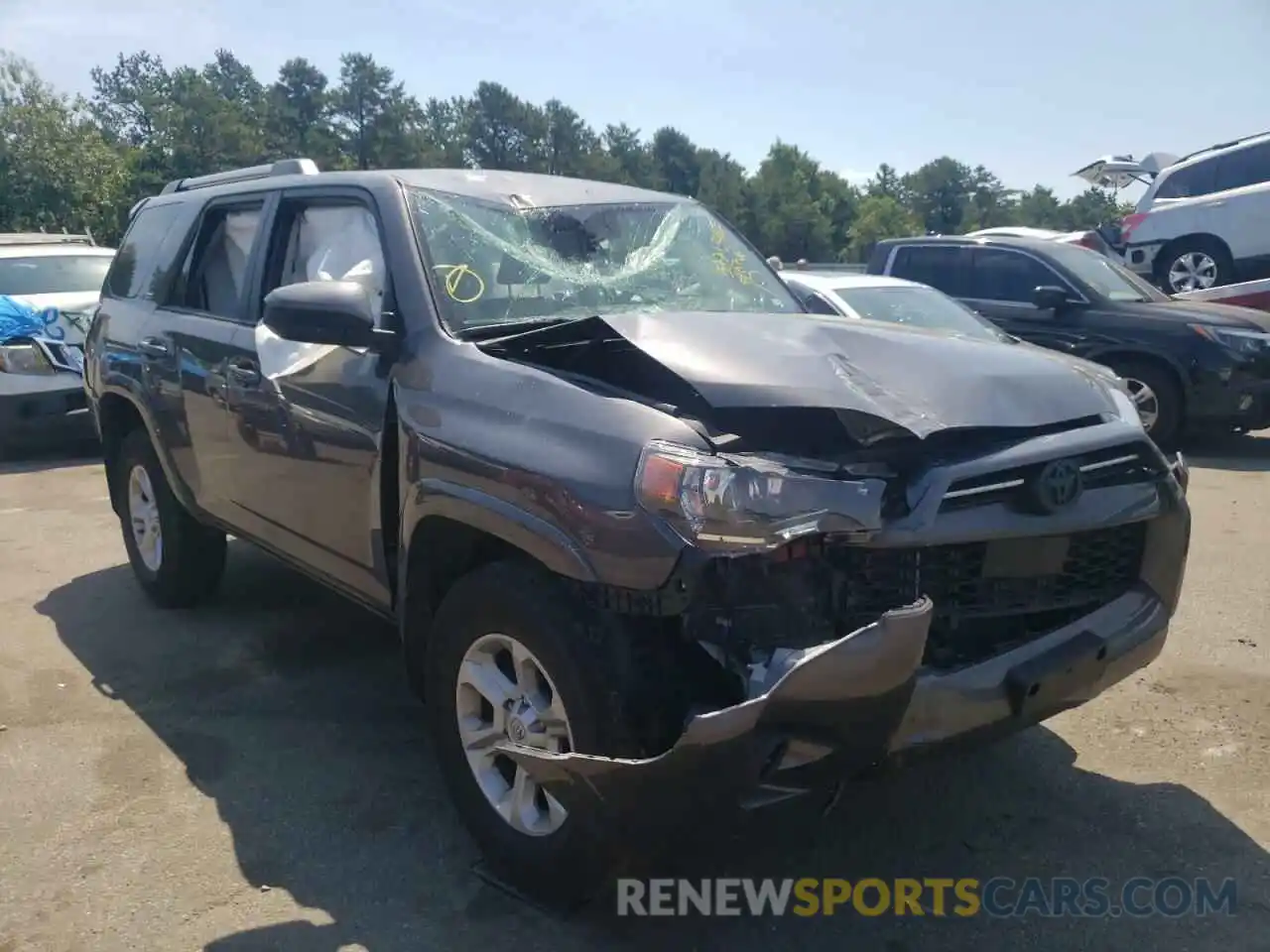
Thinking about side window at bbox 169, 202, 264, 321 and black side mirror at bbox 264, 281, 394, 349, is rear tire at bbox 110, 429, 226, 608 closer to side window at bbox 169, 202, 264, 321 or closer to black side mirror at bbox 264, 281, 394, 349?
side window at bbox 169, 202, 264, 321

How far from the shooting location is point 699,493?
7.82 ft

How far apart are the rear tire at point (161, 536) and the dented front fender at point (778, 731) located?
335 centimetres

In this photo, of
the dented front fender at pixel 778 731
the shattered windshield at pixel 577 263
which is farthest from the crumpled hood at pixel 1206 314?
the dented front fender at pixel 778 731

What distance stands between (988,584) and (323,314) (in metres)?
1.96

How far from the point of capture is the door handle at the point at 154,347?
15.7ft

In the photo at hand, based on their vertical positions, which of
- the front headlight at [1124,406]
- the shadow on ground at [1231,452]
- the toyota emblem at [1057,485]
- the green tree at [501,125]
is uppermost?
the green tree at [501,125]

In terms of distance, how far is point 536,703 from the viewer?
8.92 ft

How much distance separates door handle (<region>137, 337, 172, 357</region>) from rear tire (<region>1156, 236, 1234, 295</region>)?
11.9 m

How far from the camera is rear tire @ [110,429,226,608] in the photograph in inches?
203

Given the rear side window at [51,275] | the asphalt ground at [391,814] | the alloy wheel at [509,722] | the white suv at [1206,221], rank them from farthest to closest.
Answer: the white suv at [1206,221], the rear side window at [51,275], the asphalt ground at [391,814], the alloy wheel at [509,722]

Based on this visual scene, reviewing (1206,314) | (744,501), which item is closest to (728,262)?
(744,501)

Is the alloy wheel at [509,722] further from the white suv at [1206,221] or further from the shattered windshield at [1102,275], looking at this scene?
the white suv at [1206,221]

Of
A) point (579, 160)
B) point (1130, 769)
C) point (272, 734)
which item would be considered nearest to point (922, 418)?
point (1130, 769)

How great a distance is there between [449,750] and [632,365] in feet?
3.83
